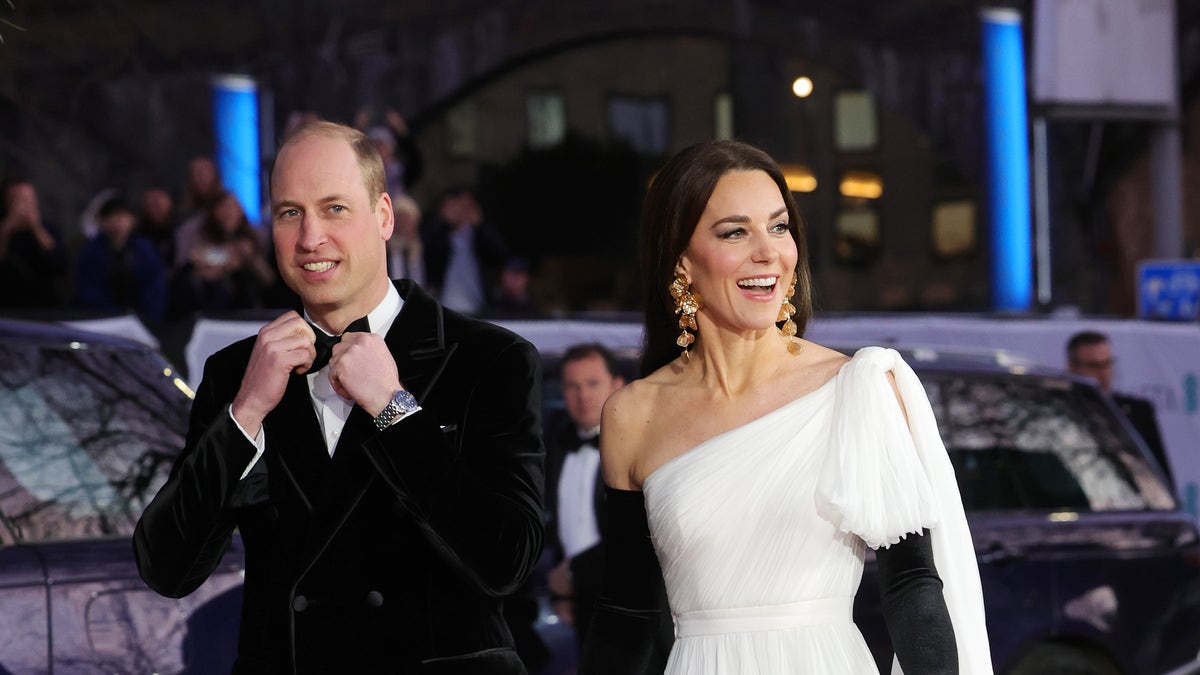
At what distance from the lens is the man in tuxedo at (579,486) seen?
6238 millimetres

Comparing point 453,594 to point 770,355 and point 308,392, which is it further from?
point 770,355

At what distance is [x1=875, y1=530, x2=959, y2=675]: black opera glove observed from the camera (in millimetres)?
3357

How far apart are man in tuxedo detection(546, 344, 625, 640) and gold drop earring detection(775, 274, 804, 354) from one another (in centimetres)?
254

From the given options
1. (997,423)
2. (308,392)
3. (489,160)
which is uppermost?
(489,160)

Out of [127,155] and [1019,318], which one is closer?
[1019,318]

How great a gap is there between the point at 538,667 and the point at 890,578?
284cm

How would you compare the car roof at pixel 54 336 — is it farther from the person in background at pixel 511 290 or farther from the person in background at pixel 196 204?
the person in background at pixel 511 290

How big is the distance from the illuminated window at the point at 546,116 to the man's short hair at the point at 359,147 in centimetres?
1442

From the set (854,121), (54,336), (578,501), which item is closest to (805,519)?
(54,336)

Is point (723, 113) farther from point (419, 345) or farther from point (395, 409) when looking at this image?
point (395, 409)

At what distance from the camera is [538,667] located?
20.0ft

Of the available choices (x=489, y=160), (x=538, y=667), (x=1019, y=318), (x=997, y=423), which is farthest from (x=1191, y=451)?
(x=489, y=160)

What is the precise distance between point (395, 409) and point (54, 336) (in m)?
2.50

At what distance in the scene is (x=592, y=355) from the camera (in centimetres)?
681
